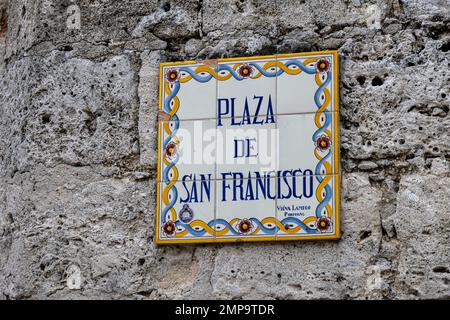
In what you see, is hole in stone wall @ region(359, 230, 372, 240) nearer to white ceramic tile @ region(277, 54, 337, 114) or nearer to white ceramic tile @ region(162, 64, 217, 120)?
white ceramic tile @ region(277, 54, 337, 114)

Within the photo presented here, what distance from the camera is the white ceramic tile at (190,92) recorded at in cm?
423

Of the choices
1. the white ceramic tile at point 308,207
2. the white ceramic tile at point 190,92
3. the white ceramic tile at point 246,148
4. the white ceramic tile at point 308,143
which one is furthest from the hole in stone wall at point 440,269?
the white ceramic tile at point 190,92

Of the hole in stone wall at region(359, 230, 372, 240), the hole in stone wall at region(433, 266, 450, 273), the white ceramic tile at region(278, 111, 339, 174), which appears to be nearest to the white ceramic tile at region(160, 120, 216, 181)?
the white ceramic tile at region(278, 111, 339, 174)

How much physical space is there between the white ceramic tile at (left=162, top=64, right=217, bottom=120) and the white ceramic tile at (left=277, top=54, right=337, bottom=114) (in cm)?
26

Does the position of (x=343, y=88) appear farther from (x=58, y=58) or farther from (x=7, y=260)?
(x=7, y=260)

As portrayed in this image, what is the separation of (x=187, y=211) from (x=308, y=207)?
441mm

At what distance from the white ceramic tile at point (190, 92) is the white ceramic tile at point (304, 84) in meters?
0.26

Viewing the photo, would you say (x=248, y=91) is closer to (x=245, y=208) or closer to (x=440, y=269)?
(x=245, y=208)

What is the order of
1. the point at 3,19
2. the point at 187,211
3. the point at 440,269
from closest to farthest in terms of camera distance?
the point at 440,269
the point at 187,211
the point at 3,19

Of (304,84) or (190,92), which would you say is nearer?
(304,84)

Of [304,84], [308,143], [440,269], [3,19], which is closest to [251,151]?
[308,143]

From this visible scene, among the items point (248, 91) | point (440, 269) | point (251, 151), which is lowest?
point (440, 269)

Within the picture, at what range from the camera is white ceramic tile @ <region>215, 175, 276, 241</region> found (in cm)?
406

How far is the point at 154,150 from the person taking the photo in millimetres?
4270
